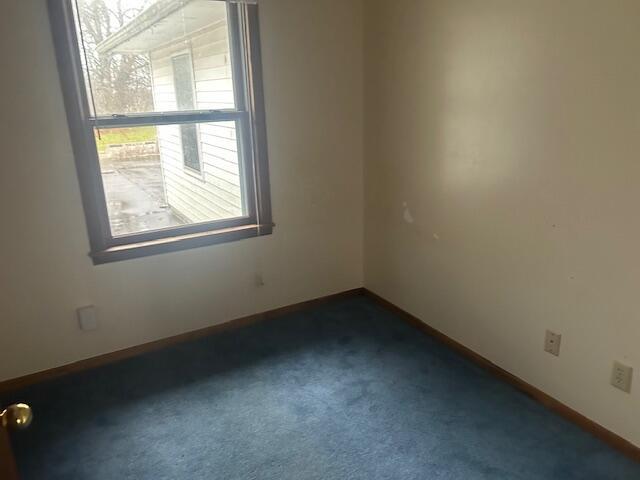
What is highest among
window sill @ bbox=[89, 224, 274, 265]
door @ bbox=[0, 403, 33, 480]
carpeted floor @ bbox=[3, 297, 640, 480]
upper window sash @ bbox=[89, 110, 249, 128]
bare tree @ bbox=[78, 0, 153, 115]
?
bare tree @ bbox=[78, 0, 153, 115]

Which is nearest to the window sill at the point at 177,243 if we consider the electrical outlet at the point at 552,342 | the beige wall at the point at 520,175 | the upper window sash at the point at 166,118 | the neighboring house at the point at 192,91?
the neighboring house at the point at 192,91

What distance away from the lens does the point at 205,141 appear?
275 cm

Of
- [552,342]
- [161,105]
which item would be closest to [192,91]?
[161,105]

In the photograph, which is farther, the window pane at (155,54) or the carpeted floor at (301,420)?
the window pane at (155,54)

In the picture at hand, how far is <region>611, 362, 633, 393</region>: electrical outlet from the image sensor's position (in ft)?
6.11

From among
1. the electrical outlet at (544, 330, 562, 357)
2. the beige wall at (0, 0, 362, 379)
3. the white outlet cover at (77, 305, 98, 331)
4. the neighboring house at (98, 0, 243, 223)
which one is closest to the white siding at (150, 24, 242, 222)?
the neighboring house at (98, 0, 243, 223)

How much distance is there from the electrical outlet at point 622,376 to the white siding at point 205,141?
2.04 m

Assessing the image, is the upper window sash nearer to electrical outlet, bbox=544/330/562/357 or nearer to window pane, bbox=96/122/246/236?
window pane, bbox=96/122/246/236

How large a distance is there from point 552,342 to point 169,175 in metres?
2.07

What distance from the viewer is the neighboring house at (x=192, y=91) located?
2.46m

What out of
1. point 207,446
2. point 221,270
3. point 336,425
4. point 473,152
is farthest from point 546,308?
point 221,270

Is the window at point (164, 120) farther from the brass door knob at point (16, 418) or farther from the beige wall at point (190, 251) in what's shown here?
the brass door knob at point (16, 418)

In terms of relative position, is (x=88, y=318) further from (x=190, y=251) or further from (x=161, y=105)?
(x=161, y=105)

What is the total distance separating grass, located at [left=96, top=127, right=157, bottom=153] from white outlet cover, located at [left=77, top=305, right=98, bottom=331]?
818mm
